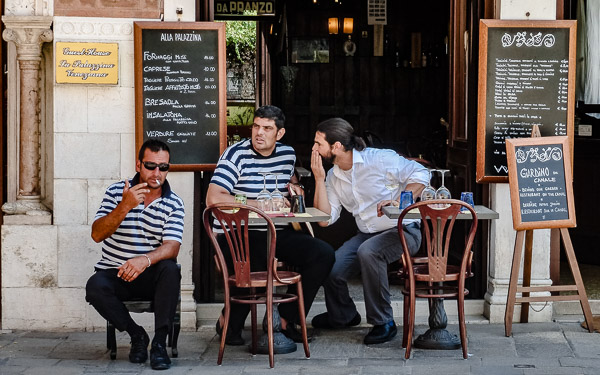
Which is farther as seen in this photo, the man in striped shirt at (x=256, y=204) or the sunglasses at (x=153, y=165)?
the man in striped shirt at (x=256, y=204)

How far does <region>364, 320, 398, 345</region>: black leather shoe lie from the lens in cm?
641

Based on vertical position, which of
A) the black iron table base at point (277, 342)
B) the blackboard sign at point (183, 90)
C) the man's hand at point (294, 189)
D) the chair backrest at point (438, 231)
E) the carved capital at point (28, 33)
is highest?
the carved capital at point (28, 33)

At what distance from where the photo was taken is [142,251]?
5980 mm

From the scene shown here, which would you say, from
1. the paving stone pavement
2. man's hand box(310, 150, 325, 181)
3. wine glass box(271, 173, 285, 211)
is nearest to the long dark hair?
man's hand box(310, 150, 325, 181)

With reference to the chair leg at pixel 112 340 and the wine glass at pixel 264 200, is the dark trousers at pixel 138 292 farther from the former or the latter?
the wine glass at pixel 264 200

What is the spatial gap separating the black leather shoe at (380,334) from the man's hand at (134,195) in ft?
Result: 5.96

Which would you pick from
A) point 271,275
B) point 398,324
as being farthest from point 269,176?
point 398,324

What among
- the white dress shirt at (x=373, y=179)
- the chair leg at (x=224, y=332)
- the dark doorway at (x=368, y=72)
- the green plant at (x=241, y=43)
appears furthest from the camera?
the green plant at (x=241, y=43)

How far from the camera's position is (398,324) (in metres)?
7.05

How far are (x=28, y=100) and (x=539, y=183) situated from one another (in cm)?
363

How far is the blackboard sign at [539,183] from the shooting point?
21.5 ft

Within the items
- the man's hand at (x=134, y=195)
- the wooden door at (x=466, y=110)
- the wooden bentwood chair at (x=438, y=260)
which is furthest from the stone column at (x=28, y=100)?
the wooden door at (x=466, y=110)

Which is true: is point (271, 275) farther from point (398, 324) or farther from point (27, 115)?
point (27, 115)

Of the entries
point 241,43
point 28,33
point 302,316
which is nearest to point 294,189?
point 302,316
